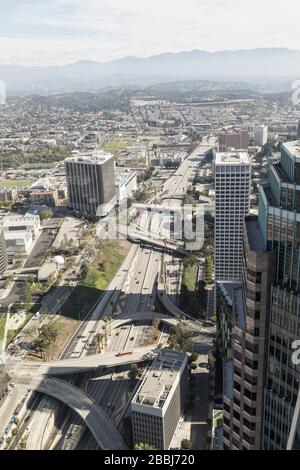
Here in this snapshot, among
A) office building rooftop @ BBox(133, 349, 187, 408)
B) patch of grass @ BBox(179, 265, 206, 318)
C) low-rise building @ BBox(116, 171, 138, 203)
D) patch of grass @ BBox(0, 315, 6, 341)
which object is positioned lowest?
patch of grass @ BBox(179, 265, 206, 318)

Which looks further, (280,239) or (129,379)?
(129,379)

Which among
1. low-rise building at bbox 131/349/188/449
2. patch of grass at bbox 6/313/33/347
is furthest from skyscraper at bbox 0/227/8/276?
low-rise building at bbox 131/349/188/449

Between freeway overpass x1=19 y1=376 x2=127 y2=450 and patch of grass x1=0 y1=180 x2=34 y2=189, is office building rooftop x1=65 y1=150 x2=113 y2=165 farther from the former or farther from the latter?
freeway overpass x1=19 y1=376 x2=127 y2=450

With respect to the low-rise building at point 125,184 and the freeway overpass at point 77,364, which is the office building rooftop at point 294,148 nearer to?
the freeway overpass at point 77,364

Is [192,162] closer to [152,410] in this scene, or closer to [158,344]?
[158,344]

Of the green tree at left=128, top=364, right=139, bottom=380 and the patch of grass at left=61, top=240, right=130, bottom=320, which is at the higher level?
the patch of grass at left=61, top=240, right=130, bottom=320

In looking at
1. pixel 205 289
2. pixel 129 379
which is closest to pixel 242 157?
pixel 205 289
